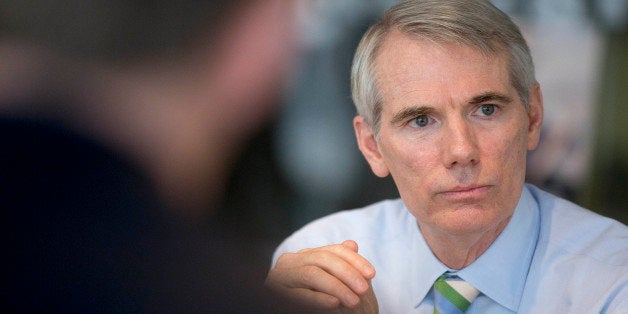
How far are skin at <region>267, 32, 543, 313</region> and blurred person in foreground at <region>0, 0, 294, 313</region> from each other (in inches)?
7.8

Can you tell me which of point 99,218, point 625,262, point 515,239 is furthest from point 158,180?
point 625,262

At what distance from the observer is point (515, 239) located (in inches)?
62.9

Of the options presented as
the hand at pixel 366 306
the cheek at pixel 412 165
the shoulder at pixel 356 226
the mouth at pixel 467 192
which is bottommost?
the hand at pixel 366 306

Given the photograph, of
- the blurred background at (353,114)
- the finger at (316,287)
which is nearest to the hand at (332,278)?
the finger at (316,287)

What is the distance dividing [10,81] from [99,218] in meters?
0.42

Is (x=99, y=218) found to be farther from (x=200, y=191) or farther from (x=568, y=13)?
(x=568, y=13)

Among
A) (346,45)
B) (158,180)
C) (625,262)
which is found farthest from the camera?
(346,45)

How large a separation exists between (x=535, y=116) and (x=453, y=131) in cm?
24

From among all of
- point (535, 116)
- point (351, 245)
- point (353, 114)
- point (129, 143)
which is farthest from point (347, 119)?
point (129, 143)

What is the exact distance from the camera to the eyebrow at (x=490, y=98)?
1502mm

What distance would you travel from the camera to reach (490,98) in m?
1.52

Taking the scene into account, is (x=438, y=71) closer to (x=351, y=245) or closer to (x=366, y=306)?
(x=351, y=245)

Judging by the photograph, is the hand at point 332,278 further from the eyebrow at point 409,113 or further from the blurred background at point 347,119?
the eyebrow at point 409,113

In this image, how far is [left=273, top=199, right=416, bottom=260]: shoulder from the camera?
5.51 feet
